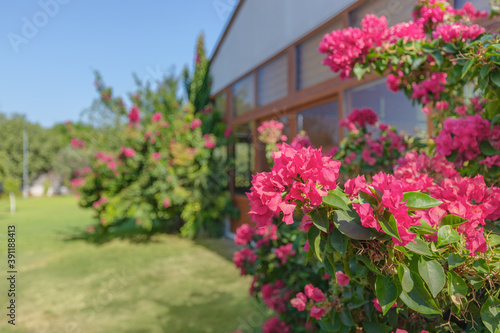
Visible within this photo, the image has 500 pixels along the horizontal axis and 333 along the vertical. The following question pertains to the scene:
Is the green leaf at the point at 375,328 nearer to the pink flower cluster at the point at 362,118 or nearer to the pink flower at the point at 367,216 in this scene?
the pink flower at the point at 367,216

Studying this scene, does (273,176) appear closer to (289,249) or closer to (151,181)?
(289,249)

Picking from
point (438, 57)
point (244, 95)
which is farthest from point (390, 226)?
point (244, 95)

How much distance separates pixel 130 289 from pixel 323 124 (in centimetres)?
319

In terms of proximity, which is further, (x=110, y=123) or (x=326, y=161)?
(x=110, y=123)

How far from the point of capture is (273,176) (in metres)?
0.81

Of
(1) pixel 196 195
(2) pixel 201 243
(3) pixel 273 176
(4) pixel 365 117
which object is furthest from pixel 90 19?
(2) pixel 201 243

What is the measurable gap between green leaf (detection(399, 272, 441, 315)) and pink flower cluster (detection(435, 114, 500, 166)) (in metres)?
0.85

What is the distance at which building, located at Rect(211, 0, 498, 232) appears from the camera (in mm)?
3232

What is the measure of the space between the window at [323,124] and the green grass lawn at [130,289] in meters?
2.04

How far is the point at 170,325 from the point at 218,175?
13.4 ft

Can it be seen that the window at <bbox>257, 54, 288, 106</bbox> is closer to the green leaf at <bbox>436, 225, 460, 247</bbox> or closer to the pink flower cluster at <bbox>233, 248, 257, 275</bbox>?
the pink flower cluster at <bbox>233, 248, 257, 275</bbox>

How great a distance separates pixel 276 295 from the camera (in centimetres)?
218

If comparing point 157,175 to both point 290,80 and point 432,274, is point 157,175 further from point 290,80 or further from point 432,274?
point 432,274

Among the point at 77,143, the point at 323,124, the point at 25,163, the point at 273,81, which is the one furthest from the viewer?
the point at 25,163
